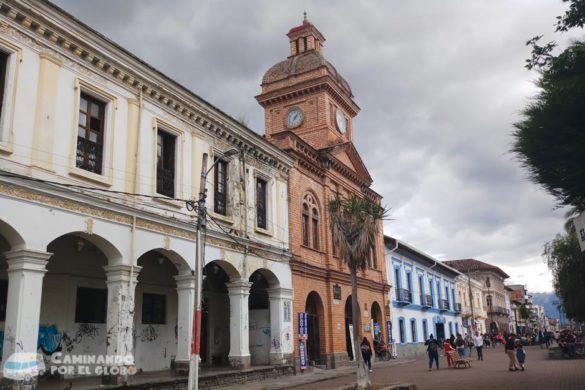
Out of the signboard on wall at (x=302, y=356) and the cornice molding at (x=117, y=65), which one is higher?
the cornice molding at (x=117, y=65)

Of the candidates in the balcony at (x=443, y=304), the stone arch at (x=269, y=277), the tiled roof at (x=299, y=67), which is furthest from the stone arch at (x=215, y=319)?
the balcony at (x=443, y=304)

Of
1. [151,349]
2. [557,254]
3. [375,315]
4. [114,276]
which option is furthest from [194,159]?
[557,254]

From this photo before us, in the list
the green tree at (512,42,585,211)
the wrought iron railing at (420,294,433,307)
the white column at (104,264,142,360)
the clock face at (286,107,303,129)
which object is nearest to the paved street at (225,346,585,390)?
the white column at (104,264,142,360)

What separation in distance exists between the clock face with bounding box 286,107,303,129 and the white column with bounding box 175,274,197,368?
45.1ft

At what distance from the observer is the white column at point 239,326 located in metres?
17.7

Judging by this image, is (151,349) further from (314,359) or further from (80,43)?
(80,43)

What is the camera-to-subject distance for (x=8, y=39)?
1157cm

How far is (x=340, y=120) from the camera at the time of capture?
29141mm

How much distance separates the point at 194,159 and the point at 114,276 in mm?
4936

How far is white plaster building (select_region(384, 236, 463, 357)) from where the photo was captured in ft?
113

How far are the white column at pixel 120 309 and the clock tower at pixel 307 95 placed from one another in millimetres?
14607

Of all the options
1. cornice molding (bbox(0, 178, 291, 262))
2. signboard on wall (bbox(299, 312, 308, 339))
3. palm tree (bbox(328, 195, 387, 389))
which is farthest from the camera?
signboard on wall (bbox(299, 312, 308, 339))

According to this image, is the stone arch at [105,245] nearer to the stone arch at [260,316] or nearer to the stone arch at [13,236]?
the stone arch at [13,236]

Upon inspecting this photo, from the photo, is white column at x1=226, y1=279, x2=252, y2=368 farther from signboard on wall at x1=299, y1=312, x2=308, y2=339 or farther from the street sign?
the street sign
